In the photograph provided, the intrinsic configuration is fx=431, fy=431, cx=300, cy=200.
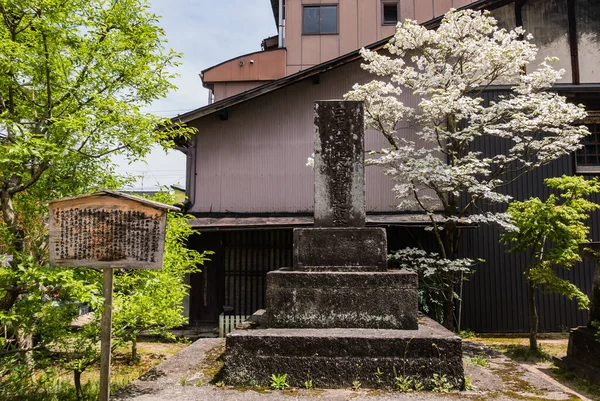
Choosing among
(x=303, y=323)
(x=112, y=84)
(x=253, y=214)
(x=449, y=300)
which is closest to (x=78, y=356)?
(x=303, y=323)

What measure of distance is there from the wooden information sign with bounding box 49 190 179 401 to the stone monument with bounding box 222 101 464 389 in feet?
4.19

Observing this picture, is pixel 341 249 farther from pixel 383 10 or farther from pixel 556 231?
pixel 383 10

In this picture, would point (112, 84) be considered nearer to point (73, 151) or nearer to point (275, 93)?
point (73, 151)

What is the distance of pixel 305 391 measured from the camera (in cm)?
409

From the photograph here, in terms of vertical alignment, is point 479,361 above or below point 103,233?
below

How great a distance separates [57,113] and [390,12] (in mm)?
14415

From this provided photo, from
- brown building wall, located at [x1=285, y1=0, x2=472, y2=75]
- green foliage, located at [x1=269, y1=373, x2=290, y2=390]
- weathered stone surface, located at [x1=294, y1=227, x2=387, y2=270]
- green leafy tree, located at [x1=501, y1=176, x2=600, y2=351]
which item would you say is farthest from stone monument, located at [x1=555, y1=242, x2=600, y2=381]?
brown building wall, located at [x1=285, y1=0, x2=472, y2=75]

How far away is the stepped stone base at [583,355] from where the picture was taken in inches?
288

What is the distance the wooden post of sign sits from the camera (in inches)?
160

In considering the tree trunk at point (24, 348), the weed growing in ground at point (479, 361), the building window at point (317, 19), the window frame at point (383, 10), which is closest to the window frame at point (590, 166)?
the window frame at point (383, 10)

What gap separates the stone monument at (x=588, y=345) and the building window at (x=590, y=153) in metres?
4.57

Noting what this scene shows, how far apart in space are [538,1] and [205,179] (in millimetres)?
10148

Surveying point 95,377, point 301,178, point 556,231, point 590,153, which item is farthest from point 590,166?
point 95,377

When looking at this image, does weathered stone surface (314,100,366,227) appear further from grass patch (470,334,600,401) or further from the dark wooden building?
the dark wooden building
